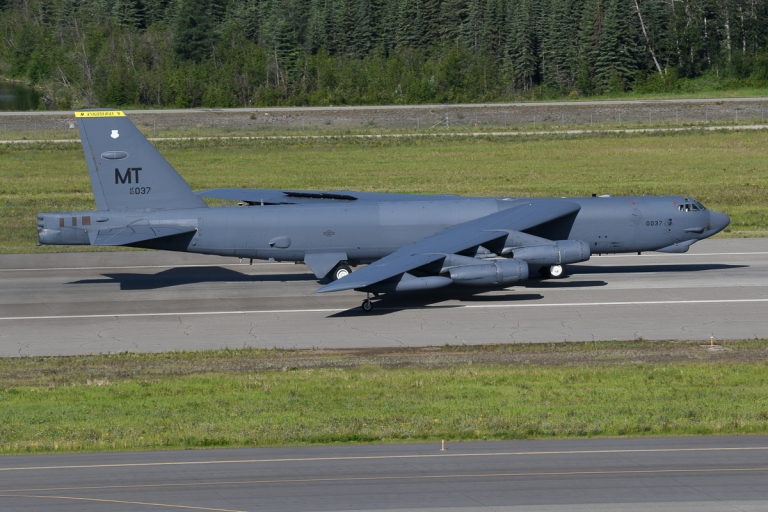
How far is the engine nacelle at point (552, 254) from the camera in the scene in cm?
3212

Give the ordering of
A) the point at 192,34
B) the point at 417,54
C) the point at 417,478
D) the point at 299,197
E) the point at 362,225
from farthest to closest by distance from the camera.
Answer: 1. the point at 192,34
2. the point at 417,54
3. the point at 299,197
4. the point at 362,225
5. the point at 417,478

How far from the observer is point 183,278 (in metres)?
36.4

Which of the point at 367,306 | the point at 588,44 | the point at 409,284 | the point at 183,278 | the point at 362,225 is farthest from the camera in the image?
the point at 588,44

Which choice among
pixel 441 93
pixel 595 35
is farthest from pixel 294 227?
pixel 595 35

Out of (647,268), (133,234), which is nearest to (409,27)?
(647,268)

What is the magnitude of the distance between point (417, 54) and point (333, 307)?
93.9m

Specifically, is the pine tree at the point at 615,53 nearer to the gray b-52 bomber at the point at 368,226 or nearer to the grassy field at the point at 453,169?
the grassy field at the point at 453,169

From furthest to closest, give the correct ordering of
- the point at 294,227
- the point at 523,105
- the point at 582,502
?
the point at 523,105 < the point at 294,227 < the point at 582,502

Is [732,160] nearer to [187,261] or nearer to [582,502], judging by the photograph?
[187,261]

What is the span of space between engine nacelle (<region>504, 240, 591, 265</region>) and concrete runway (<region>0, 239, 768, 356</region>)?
138 cm

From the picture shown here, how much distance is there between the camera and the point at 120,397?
22094mm

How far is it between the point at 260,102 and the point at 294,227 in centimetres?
8240

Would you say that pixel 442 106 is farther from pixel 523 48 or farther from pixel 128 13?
pixel 128 13

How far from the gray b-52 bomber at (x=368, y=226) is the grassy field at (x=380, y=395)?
6.16m
